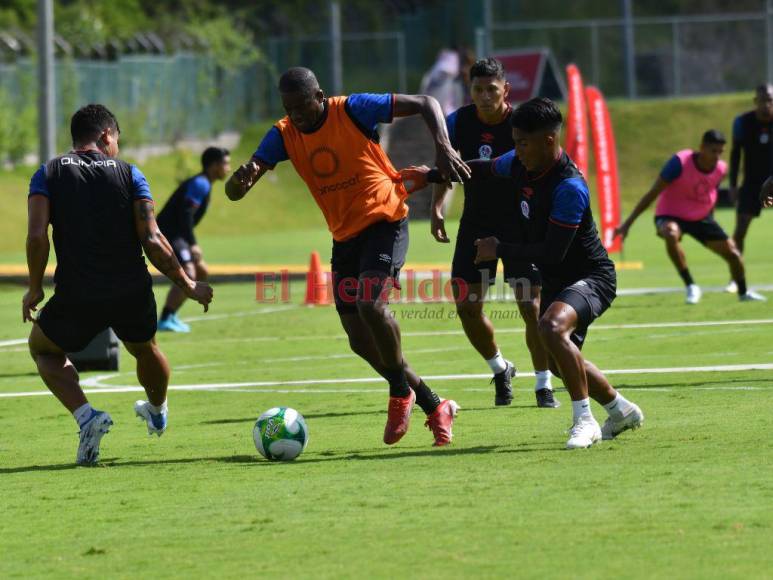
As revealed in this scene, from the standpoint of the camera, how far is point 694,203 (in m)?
18.8

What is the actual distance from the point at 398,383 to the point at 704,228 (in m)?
9.84

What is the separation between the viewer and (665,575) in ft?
19.9

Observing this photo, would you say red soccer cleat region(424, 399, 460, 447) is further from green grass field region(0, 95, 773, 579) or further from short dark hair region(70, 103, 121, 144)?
short dark hair region(70, 103, 121, 144)

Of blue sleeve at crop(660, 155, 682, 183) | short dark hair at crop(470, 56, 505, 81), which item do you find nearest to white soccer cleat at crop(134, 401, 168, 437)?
short dark hair at crop(470, 56, 505, 81)

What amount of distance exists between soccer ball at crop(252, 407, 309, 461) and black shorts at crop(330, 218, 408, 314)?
2.83ft

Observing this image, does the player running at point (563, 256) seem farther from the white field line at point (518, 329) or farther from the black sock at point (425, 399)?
the white field line at point (518, 329)

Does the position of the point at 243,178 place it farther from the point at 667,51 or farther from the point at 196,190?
the point at 667,51

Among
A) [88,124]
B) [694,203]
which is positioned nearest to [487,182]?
[88,124]

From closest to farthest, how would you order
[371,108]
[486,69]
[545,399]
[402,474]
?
[402,474] → [371,108] → [486,69] → [545,399]

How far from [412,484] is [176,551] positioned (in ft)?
5.34

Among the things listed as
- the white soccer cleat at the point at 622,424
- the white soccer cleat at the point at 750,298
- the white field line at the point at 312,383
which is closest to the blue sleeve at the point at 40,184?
the white soccer cleat at the point at 622,424

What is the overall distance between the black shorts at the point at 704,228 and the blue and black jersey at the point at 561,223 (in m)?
9.43

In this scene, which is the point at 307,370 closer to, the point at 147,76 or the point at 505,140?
the point at 505,140

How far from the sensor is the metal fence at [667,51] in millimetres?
50781
